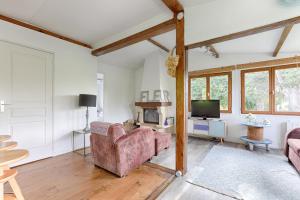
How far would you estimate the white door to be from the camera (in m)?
2.65

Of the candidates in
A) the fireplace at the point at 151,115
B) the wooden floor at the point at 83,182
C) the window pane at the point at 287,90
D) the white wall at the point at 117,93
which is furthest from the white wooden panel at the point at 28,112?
the window pane at the point at 287,90

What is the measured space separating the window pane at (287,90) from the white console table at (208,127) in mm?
1450

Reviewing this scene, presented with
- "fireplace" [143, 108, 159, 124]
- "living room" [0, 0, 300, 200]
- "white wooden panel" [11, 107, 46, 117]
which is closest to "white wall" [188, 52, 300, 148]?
"living room" [0, 0, 300, 200]

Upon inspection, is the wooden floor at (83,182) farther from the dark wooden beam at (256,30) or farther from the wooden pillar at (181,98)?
the dark wooden beam at (256,30)

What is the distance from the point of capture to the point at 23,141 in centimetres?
285

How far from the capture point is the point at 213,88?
4.96 metres

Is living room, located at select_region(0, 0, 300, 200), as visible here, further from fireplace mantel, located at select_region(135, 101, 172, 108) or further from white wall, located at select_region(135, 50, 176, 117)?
fireplace mantel, located at select_region(135, 101, 172, 108)

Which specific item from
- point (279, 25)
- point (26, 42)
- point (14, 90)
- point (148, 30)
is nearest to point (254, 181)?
point (279, 25)

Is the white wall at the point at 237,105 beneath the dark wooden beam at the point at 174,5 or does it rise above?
beneath

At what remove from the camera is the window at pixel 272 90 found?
12.3 ft

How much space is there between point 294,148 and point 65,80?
468cm

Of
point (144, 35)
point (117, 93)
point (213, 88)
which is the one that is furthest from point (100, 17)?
point (213, 88)

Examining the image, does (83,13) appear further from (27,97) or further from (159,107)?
(159,107)

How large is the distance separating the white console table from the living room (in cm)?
3
